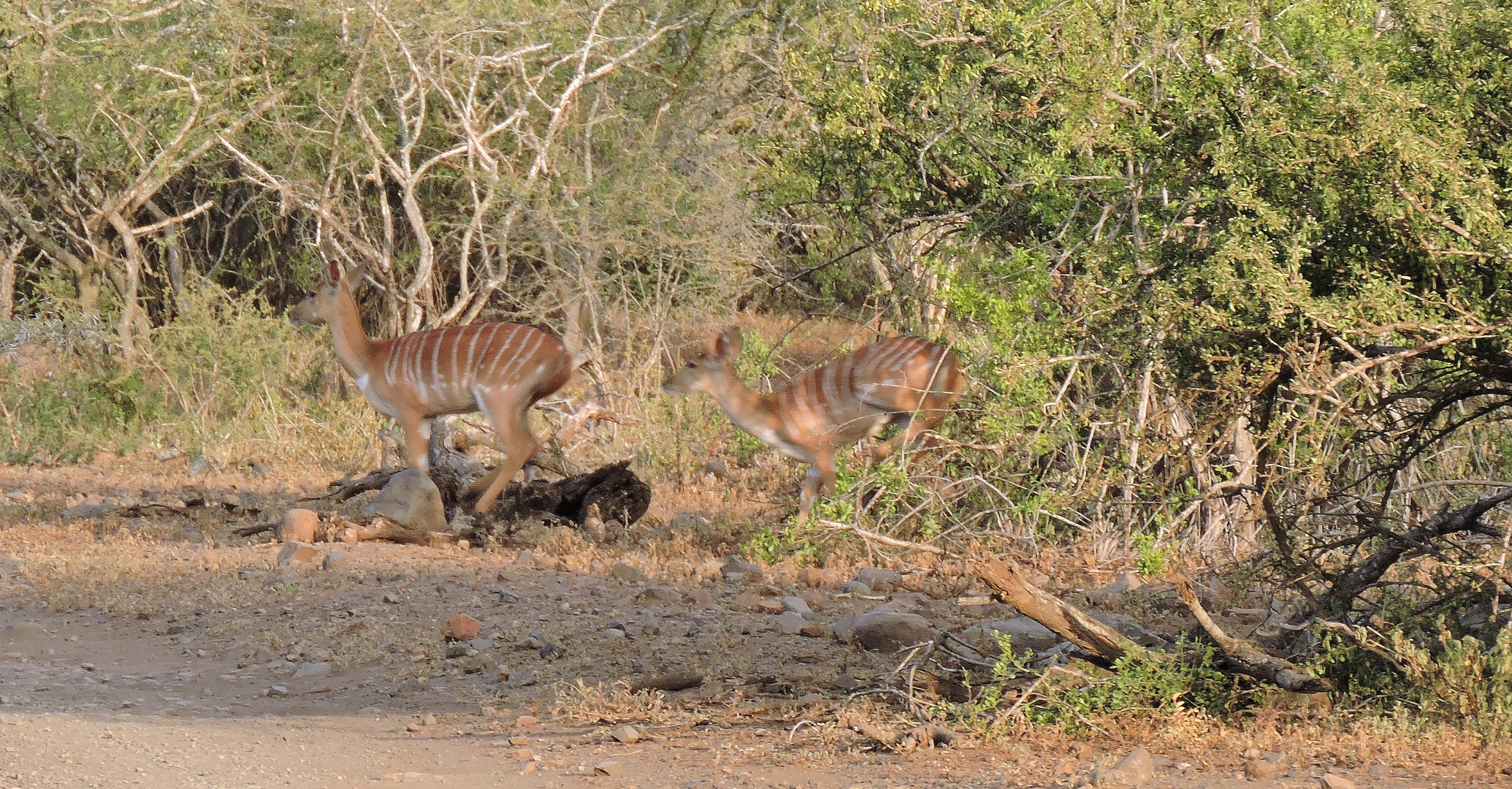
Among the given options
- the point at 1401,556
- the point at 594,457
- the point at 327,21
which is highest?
the point at 327,21

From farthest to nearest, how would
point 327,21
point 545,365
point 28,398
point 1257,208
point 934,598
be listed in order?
point 28,398 < point 327,21 < point 545,365 < point 934,598 < point 1257,208

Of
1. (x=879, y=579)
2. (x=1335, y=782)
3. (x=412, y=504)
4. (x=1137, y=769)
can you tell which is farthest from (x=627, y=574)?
(x=1335, y=782)

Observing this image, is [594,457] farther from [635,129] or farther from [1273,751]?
[1273,751]

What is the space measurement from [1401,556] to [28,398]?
438 inches

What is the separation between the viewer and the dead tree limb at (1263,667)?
14.1 feet

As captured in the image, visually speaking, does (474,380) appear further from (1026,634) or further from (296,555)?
(1026,634)

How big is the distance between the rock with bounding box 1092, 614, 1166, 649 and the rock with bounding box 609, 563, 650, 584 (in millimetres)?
2026

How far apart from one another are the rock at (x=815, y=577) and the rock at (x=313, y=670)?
217cm

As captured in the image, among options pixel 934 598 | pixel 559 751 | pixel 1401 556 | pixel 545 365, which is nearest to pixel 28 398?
pixel 545 365

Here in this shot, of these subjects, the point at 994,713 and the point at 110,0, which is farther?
the point at 110,0

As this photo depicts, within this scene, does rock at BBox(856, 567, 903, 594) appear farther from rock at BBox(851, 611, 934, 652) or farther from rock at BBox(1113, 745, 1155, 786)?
rock at BBox(1113, 745, 1155, 786)

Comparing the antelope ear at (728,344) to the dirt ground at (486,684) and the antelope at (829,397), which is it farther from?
the dirt ground at (486,684)

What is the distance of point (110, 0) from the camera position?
12.1 meters

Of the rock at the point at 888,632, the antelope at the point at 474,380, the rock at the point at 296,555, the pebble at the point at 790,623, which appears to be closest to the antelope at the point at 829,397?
the antelope at the point at 474,380
